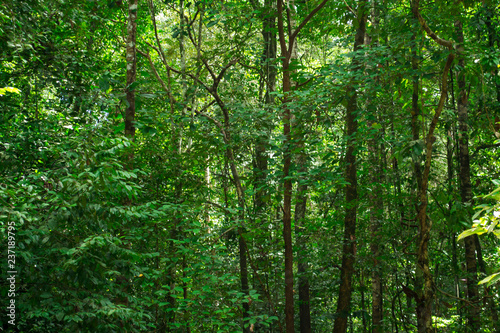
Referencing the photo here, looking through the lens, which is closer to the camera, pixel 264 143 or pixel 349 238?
pixel 264 143

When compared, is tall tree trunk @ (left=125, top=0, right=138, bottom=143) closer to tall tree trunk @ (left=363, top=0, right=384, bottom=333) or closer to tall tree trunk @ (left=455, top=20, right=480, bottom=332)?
tall tree trunk @ (left=363, top=0, right=384, bottom=333)

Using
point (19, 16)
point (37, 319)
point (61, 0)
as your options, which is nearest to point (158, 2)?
point (61, 0)

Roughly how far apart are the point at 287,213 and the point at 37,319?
9.40 ft

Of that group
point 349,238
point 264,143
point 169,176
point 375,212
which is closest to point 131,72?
point 169,176

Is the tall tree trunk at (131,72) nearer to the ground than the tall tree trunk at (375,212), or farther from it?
farther from it

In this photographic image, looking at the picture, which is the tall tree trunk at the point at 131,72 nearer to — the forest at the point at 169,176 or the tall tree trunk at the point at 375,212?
the forest at the point at 169,176

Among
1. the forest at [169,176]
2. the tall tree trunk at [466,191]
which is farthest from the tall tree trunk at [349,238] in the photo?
the tall tree trunk at [466,191]

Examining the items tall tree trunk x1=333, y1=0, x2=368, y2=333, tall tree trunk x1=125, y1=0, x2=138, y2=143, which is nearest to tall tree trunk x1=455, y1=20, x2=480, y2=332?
tall tree trunk x1=333, y1=0, x2=368, y2=333

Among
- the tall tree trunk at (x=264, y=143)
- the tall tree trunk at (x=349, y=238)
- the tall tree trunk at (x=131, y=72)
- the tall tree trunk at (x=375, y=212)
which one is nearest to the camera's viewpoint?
the tall tree trunk at (x=131, y=72)

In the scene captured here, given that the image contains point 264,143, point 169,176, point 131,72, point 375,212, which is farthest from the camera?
point 375,212

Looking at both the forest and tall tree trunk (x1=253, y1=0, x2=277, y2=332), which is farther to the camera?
tall tree trunk (x1=253, y1=0, x2=277, y2=332)

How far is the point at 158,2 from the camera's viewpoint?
7.57 metres

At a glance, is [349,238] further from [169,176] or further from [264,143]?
[169,176]

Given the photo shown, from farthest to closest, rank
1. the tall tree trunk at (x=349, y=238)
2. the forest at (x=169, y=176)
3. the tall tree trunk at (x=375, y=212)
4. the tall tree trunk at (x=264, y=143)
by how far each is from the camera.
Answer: the tall tree trunk at (x=375, y=212) → the tall tree trunk at (x=349, y=238) → the tall tree trunk at (x=264, y=143) → the forest at (x=169, y=176)
